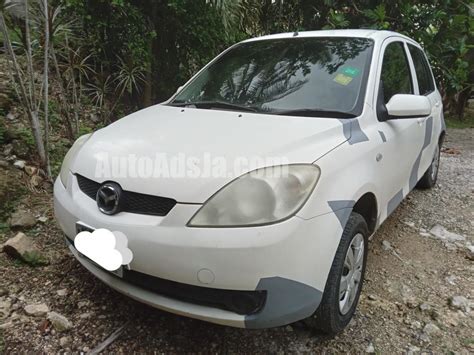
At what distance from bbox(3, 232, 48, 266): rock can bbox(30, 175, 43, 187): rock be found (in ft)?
2.90

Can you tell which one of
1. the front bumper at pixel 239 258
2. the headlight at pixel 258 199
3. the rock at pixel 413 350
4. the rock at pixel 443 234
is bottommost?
the rock at pixel 443 234

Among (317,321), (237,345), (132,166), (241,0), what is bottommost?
(237,345)

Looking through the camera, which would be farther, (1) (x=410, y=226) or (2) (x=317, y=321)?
(1) (x=410, y=226)

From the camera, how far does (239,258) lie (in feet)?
4.81

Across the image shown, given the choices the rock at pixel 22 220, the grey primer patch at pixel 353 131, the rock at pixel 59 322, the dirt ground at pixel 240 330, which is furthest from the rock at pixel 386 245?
the rock at pixel 22 220

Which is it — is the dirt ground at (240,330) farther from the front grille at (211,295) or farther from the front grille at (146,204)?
the front grille at (146,204)

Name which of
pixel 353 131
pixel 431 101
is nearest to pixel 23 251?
pixel 353 131

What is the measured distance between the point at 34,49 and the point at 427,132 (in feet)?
13.3

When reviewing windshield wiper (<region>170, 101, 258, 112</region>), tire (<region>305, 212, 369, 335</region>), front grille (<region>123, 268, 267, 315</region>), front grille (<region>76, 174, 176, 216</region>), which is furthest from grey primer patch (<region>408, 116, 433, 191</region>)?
front grille (<region>76, 174, 176, 216</region>)

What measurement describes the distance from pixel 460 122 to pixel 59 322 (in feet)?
35.0

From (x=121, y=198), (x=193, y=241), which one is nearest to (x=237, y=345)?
(x=193, y=241)

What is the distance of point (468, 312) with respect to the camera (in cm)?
222

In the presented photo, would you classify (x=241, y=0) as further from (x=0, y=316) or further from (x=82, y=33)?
(x=0, y=316)

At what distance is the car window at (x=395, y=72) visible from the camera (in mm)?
2555
